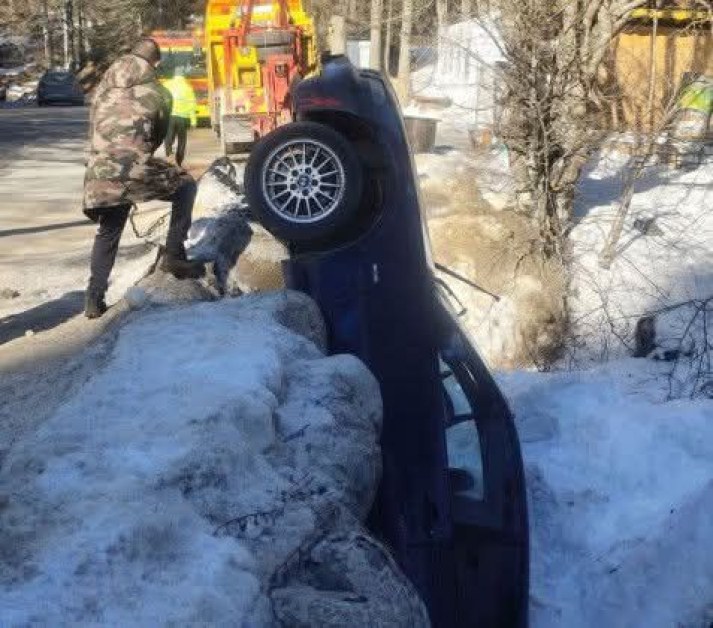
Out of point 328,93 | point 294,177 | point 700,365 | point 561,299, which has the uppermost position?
point 328,93

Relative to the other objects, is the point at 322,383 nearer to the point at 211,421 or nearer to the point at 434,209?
the point at 211,421

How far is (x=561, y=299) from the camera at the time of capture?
1301 cm

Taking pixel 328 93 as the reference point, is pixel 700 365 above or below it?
below

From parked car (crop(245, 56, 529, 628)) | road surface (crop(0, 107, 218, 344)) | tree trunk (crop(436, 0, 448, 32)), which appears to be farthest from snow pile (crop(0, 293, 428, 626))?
tree trunk (crop(436, 0, 448, 32))

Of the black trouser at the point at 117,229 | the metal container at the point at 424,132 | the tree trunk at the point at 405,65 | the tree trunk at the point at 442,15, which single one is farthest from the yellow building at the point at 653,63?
the black trouser at the point at 117,229

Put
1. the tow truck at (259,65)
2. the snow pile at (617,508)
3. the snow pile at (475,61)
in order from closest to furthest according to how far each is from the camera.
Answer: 1. the snow pile at (617,508)
2. the snow pile at (475,61)
3. the tow truck at (259,65)

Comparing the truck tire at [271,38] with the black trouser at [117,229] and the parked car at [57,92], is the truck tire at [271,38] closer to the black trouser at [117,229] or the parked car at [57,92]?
the black trouser at [117,229]

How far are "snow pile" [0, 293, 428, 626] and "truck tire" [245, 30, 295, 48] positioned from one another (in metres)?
16.9

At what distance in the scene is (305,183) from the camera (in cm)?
479

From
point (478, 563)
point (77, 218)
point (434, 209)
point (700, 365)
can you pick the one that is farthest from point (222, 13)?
point (478, 563)

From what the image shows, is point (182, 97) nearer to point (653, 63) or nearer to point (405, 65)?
point (653, 63)

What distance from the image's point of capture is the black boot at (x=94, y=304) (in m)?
7.46

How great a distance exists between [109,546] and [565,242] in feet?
40.3

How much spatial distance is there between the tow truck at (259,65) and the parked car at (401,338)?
48.9 feet
